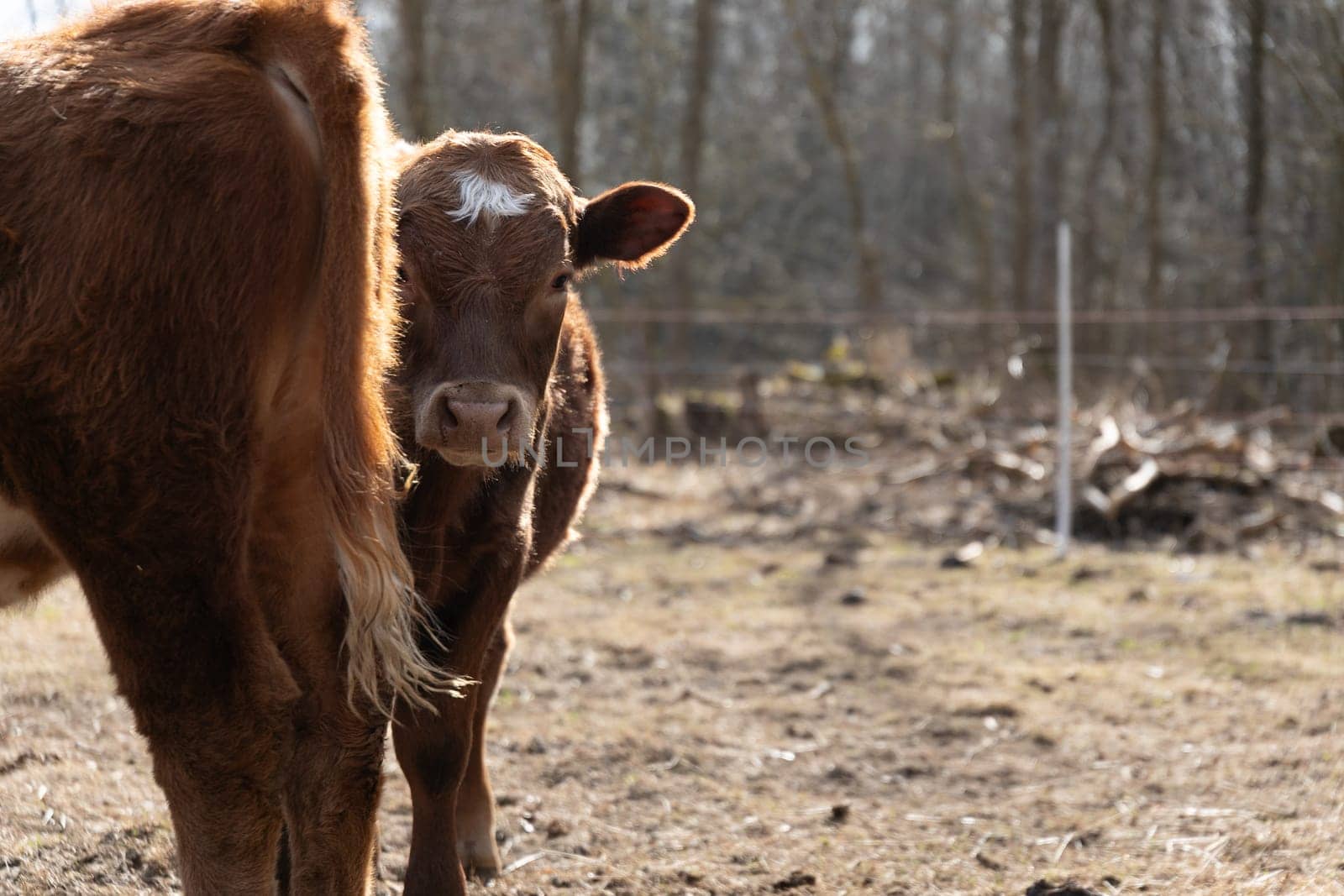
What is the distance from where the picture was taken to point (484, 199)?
321 cm

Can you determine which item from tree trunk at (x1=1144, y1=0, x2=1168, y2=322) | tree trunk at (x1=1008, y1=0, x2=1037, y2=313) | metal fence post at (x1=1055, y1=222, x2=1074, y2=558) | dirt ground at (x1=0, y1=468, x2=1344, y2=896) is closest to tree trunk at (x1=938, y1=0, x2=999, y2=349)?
tree trunk at (x1=1008, y1=0, x2=1037, y2=313)

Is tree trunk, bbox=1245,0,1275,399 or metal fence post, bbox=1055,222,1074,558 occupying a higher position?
tree trunk, bbox=1245,0,1275,399

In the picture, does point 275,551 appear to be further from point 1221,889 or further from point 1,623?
point 1,623

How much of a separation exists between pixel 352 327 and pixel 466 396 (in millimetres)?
612

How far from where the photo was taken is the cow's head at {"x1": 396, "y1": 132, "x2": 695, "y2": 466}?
9.45 ft

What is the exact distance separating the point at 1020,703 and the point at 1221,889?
202cm

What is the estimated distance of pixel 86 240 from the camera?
2.03 metres

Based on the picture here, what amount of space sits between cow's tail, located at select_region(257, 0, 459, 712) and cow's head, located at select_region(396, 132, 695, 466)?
491 mm

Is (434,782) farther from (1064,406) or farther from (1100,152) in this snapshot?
(1100,152)

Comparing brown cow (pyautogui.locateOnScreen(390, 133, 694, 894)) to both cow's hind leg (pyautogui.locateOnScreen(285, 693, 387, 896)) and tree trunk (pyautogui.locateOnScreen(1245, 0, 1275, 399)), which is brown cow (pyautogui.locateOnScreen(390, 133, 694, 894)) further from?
tree trunk (pyautogui.locateOnScreen(1245, 0, 1275, 399))

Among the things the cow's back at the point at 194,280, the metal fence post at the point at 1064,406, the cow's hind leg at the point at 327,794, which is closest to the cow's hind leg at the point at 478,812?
the cow's hind leg at the point at 327,794

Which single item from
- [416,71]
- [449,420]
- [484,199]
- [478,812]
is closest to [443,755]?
[478,812]

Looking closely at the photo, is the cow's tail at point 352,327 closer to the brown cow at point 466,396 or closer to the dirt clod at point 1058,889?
the brown cow at point 466,396

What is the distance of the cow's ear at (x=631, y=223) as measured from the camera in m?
3.66
